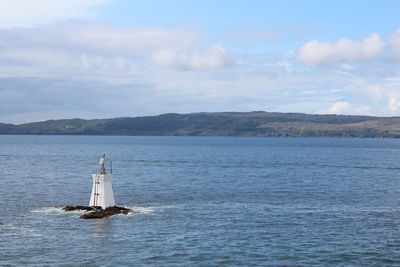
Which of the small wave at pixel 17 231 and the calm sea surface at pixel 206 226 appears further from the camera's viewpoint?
the small wave at pixel 17 231

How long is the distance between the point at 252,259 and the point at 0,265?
20274 millimetres

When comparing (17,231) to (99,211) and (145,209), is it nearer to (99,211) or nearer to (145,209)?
(99,211)

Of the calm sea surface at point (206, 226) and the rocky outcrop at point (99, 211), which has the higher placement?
the rocky outcrop at point (99, 211)

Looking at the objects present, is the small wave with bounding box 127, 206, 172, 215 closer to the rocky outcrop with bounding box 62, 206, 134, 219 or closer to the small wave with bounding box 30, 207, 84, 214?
the rocky outcrop with bounding box 62, 206, 134, 219

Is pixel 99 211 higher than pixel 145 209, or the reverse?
pixel 99 211

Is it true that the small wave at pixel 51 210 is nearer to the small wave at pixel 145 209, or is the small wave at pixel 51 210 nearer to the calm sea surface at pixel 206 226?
the calm sea surface at pixel 206 226

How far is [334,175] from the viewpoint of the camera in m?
121

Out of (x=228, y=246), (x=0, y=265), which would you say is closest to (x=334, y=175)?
(x=228, y=246)

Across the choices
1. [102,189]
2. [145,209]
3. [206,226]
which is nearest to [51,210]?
[102,189]

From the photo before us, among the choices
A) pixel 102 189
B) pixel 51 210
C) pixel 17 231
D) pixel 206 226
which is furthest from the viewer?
pixel 51 210

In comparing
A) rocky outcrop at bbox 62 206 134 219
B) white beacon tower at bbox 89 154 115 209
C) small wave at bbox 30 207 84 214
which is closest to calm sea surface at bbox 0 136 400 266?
small wave at bbox 30 207 84 214

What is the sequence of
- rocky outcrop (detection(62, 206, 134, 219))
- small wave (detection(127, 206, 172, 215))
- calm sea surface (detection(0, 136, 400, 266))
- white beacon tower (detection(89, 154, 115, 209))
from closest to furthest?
1. calm sea surface (detection(0, 136, 400, 266))
2. rocky outcrop (detection(62, 206, 134, 219))
3. white beacon tower (detection(89, 154, 115, 209))
4. small wave (detection(127, 206, 172, 215))

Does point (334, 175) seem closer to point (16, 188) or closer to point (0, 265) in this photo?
point (16, 188)

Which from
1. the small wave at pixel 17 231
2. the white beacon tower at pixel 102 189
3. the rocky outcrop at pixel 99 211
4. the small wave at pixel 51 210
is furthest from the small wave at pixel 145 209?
the small wave at pixel 17 231
